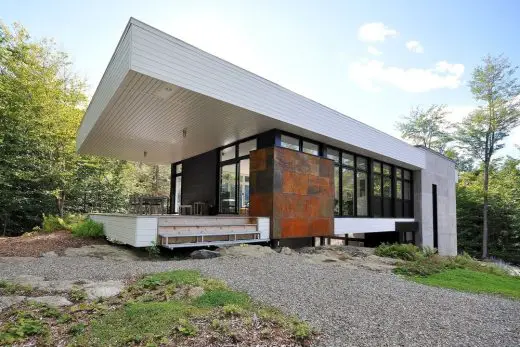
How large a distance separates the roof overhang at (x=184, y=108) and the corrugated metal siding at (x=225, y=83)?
17 millimetres

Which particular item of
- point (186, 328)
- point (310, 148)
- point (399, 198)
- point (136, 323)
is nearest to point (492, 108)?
point (399, 198)

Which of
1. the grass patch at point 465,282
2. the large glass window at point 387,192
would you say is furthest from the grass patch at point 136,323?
the large glass window at point 387,192

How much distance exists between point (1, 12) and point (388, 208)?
1905 centimetres

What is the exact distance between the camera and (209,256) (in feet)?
20.9

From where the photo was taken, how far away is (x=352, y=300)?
12.3 feet

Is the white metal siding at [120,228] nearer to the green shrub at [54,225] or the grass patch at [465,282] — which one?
the green shrub at [54,225]

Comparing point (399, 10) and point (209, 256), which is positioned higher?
point (399, 10)

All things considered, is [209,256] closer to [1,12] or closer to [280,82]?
[280,82]

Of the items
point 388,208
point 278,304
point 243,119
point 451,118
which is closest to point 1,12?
point 243,119

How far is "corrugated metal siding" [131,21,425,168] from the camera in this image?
552 centimetres

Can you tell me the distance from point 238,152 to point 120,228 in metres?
4.54

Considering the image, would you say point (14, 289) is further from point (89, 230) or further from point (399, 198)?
point (399, 198)

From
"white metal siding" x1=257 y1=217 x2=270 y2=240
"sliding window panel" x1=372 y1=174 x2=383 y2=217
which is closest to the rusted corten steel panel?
"white metal siding" x1=257 y1=217 x2=270 y2=240

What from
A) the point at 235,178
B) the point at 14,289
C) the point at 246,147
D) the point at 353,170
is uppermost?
the point at 246,147
